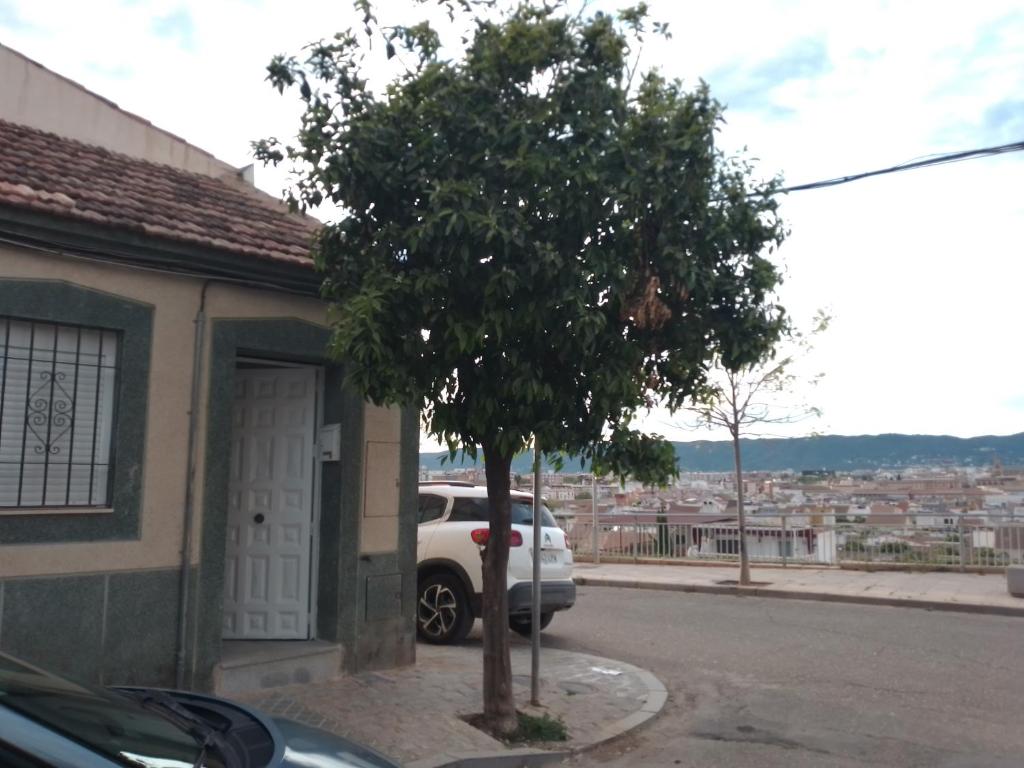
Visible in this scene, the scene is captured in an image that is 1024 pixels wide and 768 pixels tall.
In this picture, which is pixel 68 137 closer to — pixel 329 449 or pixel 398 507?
pixel 329 449

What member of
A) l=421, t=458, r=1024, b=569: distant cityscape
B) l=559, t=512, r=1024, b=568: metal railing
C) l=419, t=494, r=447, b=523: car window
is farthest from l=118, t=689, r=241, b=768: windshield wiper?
l=559, t=512, r=1024, b=568: metal railing

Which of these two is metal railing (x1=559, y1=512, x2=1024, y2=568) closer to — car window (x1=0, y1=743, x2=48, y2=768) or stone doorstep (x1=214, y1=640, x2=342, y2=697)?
stone doorstep (x1=214, y1=640, x2=342, y2=697)

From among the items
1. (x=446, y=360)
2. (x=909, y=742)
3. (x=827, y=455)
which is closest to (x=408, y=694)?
(x=446, y=360)

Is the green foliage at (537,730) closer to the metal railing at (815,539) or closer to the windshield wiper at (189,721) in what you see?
the windshield wiper at (189,721)

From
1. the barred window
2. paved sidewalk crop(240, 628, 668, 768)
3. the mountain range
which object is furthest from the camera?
the mountain range

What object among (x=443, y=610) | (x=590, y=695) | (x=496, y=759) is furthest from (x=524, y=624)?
(x=496, y=759)

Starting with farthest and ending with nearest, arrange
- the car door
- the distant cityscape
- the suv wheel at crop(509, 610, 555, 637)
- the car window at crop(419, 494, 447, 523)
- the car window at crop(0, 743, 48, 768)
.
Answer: the distant cityscape, the suv wheel at crop(509, 610, 555, 637), the car window at crop(419, 494, 447, 523), the car door, the car window at crop(0, 743, 48, 768)

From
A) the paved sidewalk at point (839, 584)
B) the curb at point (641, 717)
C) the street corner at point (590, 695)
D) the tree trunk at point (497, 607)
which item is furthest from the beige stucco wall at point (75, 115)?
the paved sidewalk at point (839, 584)

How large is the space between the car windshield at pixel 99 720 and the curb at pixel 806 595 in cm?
1280

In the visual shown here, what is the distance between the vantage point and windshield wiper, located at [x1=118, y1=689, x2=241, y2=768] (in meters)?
2.84

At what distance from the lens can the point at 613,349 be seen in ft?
20.5

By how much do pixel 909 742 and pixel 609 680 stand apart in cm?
280

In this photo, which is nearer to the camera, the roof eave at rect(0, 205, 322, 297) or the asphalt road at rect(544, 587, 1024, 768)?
the roof eave at rect(0, 205, 322, 297)

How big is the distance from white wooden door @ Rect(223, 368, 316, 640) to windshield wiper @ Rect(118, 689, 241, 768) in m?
4.74
